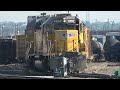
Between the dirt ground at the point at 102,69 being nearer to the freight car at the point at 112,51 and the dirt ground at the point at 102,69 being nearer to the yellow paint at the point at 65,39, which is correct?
the yellow paint at the point at 65,39

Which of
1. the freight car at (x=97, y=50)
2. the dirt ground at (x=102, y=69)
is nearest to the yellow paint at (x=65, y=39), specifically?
the dirt ground at (x=102, y=69)

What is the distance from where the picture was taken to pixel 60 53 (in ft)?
45.6

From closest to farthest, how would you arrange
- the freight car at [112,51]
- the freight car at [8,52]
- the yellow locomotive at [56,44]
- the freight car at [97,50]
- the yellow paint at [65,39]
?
1. the yellow locomotive at [56,44]
2. the yellow paint at [65,39]
3. the freight car at [8,52]
4. the freight car at [112,51]
5. the freight car at [97,50]

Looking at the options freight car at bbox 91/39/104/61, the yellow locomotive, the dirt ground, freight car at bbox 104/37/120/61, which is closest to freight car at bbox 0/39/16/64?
the yellow locomotive

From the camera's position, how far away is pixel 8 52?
1759cm

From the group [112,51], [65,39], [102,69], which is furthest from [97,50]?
[65,39]

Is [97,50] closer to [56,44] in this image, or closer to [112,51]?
[112,51]

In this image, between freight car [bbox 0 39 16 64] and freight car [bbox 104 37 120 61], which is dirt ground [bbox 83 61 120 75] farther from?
freight car [bbox 0 39 16 64]

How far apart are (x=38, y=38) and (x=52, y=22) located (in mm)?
1105

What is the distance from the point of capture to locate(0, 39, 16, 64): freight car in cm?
1752

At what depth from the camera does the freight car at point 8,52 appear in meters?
17.5
